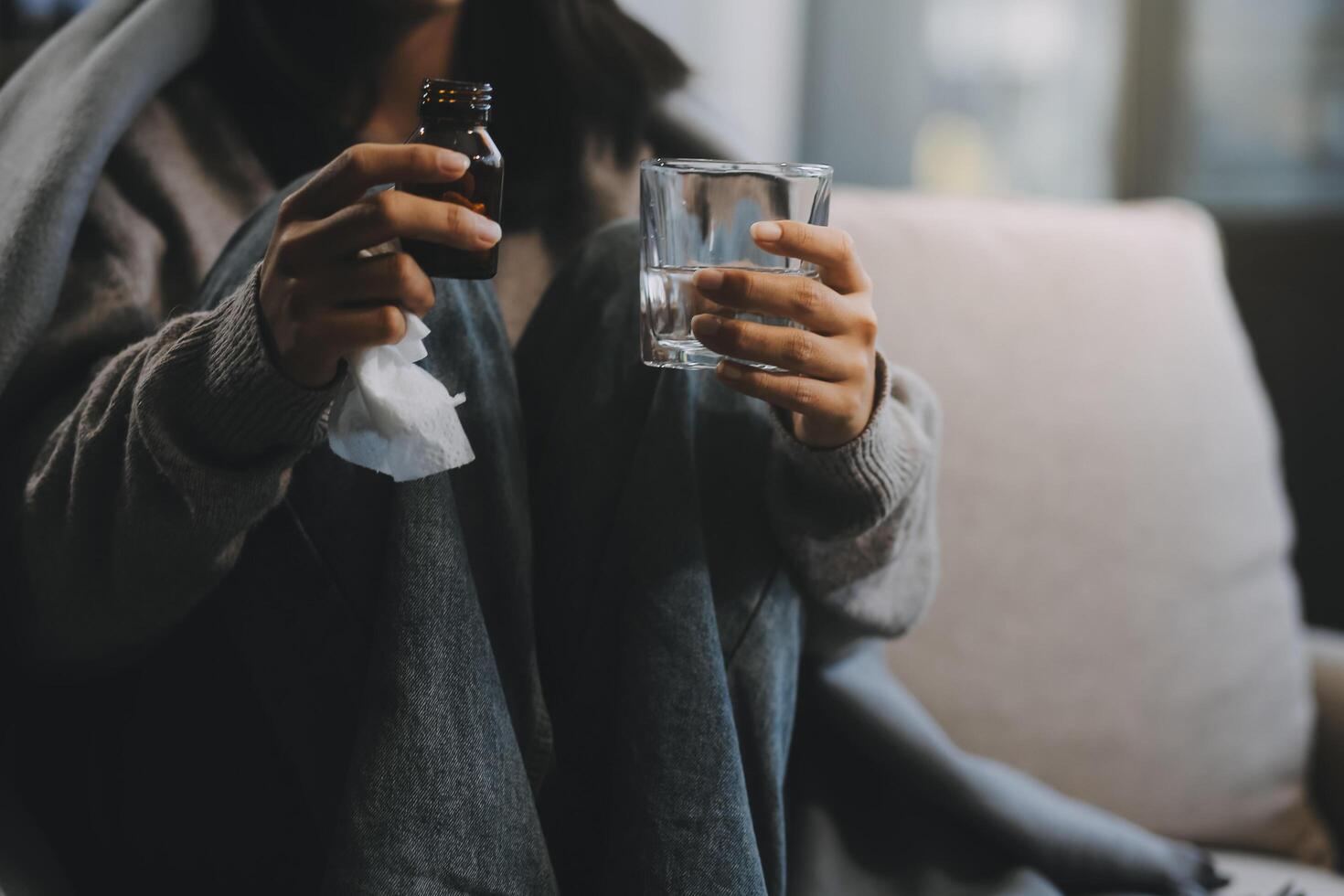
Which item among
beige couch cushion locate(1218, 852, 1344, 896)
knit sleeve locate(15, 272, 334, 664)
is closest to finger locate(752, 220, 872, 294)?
knit sleeve locate(15, 272, 334, 664)

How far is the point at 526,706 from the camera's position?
0.66 m

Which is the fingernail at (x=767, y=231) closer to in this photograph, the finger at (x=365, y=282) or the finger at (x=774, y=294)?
the finger at (x=774, y=294)

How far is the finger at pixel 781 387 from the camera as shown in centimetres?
59

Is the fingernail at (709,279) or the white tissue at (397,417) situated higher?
the fingernail at (709,279)

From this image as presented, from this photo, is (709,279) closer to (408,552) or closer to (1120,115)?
(408,552)

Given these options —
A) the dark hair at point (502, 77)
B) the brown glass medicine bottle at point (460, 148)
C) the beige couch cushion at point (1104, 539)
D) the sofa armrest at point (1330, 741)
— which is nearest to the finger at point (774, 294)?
the brown glass medicine bottle at point (460, 148)

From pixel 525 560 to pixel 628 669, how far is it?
0.09 metres

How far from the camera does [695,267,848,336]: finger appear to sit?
0.56 m

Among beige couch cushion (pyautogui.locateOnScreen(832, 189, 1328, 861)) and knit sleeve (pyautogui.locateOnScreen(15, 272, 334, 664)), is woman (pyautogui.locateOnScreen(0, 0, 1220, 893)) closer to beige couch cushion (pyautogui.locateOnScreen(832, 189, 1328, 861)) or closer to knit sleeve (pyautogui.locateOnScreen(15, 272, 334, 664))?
knit sleeve (pyautogui.locateOnScreen(15, 272, 334, 664))

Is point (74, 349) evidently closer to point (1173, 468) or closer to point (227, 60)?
point (227, 60)

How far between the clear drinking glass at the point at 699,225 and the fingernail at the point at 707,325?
0.01 metres

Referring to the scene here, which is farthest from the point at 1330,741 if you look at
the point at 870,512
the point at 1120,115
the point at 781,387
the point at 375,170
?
the point at 1120,115

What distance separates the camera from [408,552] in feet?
2.01

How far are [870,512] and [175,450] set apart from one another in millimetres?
362
